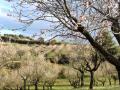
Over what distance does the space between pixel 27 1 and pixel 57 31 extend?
1401mm

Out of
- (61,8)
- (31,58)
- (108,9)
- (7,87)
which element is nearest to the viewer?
(61,8)

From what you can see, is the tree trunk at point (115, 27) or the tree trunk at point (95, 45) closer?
the tree trunk at point (95, 45)

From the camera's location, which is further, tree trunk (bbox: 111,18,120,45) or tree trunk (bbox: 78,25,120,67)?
tree trunk (bbox: 111,18,120,45)

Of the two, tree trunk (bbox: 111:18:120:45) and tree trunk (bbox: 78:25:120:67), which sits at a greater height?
tree trunk (bbox: 111:18:120:45)

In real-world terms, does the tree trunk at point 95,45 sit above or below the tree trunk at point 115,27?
below

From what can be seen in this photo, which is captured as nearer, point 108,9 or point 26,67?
point 108,9

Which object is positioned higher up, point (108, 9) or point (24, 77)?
point (108, 9)

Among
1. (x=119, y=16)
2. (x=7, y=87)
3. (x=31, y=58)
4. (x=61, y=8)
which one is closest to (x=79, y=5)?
(x=61, y=8)

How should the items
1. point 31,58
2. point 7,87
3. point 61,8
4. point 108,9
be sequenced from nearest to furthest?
point 61,8
point 108,9
point 7,87
point 31,58

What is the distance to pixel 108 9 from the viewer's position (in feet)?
45.8

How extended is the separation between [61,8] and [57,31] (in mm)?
819

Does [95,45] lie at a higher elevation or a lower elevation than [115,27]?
lower

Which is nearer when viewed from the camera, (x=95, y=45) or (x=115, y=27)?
(x=95, y=45)

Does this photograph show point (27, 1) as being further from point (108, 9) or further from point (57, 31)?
point (108, 9)
